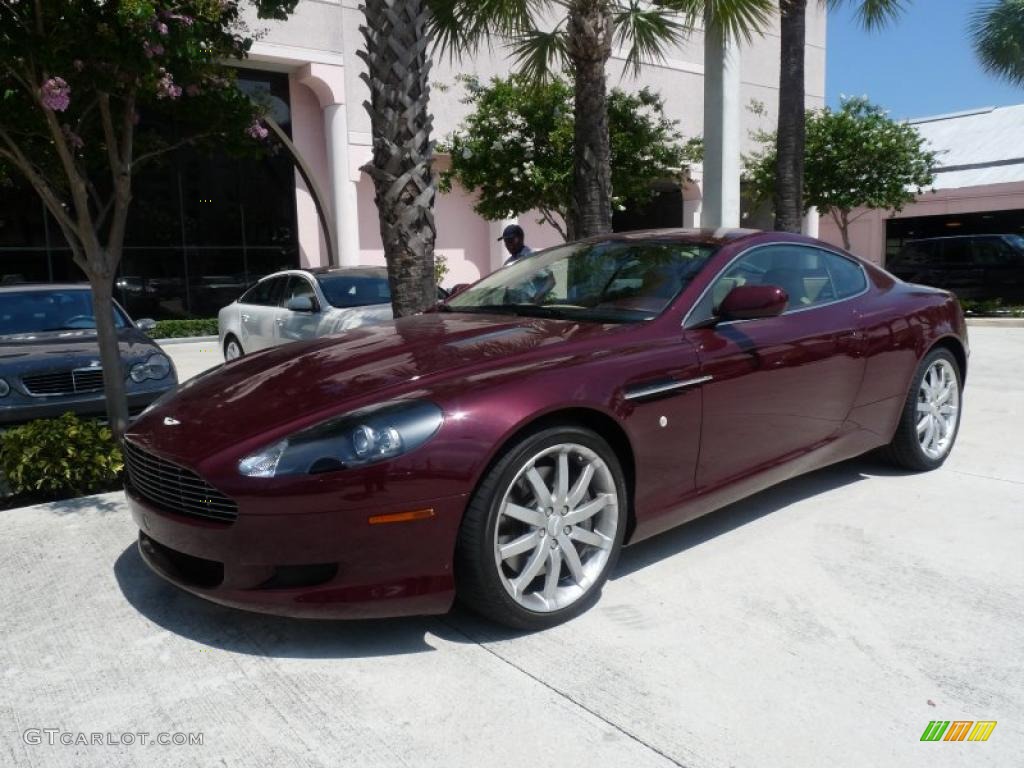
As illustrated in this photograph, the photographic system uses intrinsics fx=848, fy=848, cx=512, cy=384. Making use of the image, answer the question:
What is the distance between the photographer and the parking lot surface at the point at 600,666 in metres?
2.39

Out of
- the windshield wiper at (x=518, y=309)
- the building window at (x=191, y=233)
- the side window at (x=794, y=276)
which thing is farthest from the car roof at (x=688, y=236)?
the building window at (x=191, y=233)

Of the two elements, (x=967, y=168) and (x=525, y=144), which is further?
(x=967, y=168)

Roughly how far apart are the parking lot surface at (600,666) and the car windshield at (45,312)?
3.71 meters


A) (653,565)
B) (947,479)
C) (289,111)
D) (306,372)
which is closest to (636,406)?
(653,565)

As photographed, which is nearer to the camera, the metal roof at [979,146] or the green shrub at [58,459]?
the green shrub at [58,459]

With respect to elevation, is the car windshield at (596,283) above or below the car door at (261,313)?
above

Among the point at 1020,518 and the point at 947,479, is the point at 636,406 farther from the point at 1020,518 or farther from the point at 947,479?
the point at 947,479

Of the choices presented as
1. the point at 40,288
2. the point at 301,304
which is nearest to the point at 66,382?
the point at 40,288

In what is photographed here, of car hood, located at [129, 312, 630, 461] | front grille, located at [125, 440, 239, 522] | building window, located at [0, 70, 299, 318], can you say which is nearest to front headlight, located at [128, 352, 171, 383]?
car hood, located at [129, 312, 630, 461]

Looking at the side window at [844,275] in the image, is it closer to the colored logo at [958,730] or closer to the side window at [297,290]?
the colored logo at [958,730]

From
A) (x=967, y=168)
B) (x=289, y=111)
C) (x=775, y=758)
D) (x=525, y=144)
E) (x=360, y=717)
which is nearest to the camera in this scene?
(x=775, y=758)

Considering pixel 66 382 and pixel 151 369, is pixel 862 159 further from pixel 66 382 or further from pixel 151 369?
pixel 66 382

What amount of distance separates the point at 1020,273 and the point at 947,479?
13427 millimetres

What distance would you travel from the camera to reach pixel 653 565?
367 cm
